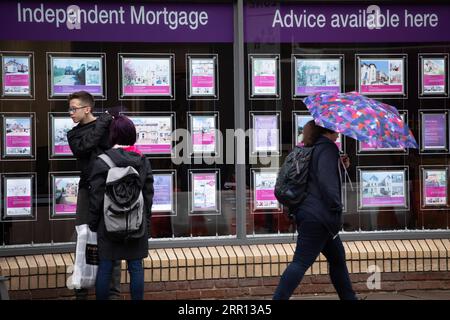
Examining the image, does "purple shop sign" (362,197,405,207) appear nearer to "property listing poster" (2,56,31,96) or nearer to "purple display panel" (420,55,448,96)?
"purple display panel" (420,55,448,96)

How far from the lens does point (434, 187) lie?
8766 mm

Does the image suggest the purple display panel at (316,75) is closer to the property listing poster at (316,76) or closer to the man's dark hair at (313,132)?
the property listing poster at (316,76)

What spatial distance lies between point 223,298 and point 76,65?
2518 millimetres

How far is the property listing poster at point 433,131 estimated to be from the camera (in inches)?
343

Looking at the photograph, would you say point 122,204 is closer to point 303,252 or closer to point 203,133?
point 303,252

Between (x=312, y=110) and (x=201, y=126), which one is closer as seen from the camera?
(x=312, y=110)

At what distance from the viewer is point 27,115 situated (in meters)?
8.04

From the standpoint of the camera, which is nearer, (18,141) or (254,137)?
(18,141)

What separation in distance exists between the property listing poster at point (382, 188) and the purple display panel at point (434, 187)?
0.22m

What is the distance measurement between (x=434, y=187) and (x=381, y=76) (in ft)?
3.98

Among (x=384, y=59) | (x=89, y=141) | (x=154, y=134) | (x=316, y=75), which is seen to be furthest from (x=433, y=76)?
(x=89, y=141)
